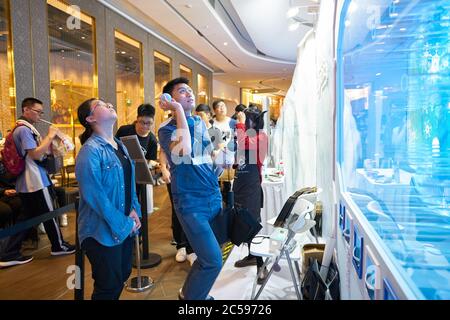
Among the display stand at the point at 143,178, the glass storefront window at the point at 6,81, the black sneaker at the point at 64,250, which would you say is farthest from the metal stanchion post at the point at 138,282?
the glass storefront window at the point at 6,81

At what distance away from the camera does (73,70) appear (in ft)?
16.4

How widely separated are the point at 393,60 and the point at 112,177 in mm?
1317

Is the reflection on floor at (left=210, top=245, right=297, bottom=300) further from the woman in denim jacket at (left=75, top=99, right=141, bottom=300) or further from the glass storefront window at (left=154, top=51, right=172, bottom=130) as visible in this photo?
the glass storefront window at (left=154, top=51, right=172, bottom=130)

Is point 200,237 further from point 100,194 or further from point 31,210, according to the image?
point 31,210

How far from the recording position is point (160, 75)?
25.8ft

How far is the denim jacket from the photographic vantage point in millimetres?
1527

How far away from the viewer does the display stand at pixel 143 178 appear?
2.67m

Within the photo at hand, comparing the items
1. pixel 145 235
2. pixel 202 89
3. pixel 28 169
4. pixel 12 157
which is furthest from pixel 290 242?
pixel 202 89

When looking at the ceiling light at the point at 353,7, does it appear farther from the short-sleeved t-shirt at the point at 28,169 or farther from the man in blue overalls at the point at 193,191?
the short-sleeved t-shirt at the point at 28,169

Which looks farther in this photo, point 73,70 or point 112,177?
point 73,70

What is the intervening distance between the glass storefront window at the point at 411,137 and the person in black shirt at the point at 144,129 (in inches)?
81.4

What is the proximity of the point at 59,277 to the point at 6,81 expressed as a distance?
2381 millimetres

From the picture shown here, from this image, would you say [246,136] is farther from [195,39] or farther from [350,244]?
[195,39]
